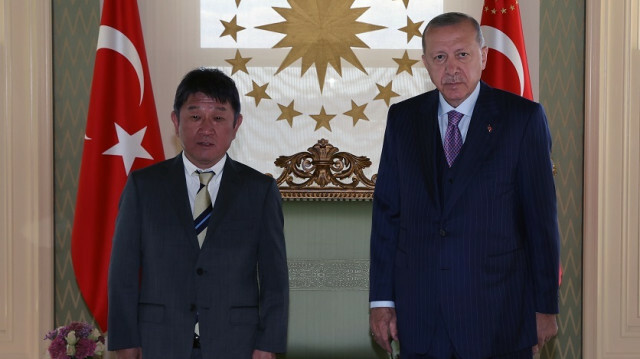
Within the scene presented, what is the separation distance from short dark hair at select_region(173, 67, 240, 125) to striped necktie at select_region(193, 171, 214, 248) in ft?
0.95

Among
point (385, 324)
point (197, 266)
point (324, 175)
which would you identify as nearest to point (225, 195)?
point (197, 266)

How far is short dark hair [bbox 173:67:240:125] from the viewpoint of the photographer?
246 cm

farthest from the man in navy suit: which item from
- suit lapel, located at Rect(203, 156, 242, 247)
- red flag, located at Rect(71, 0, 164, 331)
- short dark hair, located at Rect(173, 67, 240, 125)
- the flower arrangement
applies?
red flag, located at Rect(71, 0, 164, 331)

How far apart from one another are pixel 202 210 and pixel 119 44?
6.13 ft

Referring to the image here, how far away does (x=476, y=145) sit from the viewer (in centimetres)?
210

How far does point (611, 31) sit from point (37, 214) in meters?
3.33

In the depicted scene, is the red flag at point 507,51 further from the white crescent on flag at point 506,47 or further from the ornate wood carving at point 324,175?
the ornate wood carving at point 324,175

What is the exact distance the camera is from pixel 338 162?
3980mm

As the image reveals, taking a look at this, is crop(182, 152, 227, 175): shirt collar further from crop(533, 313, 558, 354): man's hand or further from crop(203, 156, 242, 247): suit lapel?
crop(533, 313, 558, 354): man's hand

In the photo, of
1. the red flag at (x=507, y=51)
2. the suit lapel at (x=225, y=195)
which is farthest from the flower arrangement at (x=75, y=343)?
the red flag at (x=507, y=51)

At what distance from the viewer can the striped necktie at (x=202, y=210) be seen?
2.33 meters

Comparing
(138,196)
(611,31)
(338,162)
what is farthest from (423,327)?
(611,31)

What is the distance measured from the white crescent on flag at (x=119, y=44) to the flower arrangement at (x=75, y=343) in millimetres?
1257

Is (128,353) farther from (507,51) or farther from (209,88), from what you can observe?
(507,51)
